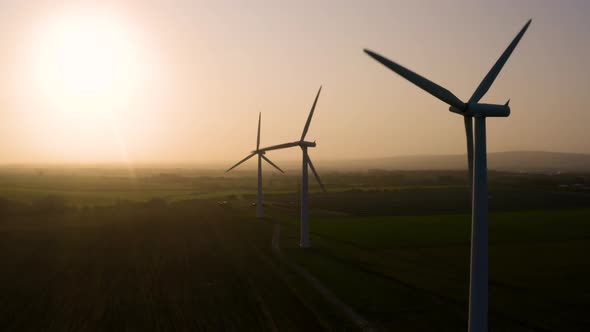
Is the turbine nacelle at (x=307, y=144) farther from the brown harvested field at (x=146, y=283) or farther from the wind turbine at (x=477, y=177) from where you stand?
the wind turbine at (x=477, y=177)

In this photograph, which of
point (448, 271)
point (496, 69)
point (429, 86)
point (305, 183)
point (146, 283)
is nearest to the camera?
point (429, 86)

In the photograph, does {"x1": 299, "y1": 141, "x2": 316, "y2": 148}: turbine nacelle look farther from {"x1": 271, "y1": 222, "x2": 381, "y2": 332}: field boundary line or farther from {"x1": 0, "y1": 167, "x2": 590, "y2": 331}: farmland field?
{"x1": 271, "y1": 222, "x2": 381, "y2": 332}: field boundary line

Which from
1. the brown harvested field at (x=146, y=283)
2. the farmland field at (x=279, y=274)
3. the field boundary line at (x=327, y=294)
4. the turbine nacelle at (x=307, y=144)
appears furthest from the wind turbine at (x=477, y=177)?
the turbine nacelle at (x=307, y=144)

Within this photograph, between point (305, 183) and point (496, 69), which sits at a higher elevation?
point (496, 69)

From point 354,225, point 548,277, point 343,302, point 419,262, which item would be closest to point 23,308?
point 343,302

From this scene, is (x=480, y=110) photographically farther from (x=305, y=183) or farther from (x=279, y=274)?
(x=305, y=183)

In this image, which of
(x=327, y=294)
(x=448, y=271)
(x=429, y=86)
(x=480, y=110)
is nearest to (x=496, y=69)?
(x=480, y=110)

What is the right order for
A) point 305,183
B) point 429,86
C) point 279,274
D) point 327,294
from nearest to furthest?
1. point 429,86
2. point 327,294
3. point 279,274
4. point 305,183
